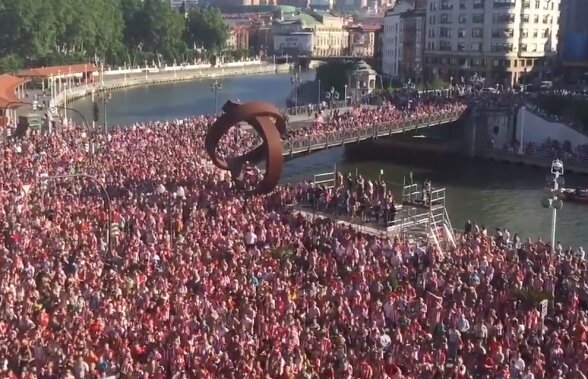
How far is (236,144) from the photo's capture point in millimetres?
43906

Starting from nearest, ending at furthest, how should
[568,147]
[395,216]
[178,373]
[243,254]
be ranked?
[178,373] < [243,254] < [395,216] < [568,147]

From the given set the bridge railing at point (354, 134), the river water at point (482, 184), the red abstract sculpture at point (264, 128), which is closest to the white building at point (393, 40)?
the river water at point (482, 184)

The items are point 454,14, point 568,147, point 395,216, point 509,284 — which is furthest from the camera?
point 454,14

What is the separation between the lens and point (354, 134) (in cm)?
4988

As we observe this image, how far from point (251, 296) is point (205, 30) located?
138 metres

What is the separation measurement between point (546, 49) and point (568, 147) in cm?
4558

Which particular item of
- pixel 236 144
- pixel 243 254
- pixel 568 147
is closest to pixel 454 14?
pixel 568 147

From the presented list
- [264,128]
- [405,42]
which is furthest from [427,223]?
[405,42]

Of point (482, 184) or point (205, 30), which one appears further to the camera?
point (205, 30)

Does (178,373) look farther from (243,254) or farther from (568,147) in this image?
(568,147)

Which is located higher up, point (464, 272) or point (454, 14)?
point (454, 14)

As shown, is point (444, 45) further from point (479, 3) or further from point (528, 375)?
point (528, 375)

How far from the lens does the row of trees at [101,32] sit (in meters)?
97.1

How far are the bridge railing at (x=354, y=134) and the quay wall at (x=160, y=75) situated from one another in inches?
1469
